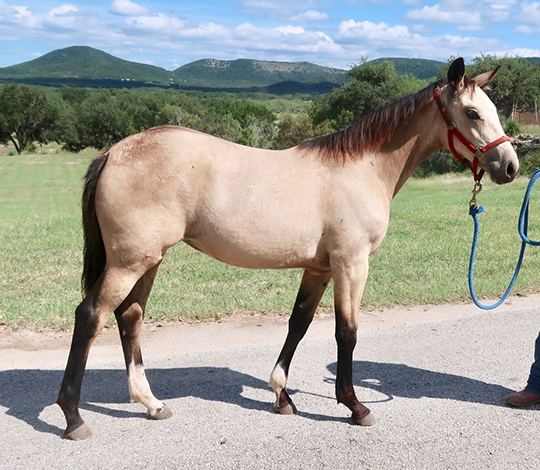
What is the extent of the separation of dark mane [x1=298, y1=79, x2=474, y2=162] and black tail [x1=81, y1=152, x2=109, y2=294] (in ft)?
4.75

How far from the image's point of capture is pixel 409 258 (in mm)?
8805

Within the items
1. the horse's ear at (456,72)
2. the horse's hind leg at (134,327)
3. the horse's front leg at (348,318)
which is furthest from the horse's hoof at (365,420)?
the horse's ear at (456,72)

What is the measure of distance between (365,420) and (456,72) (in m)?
2.44

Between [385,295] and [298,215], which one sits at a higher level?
[298,215]

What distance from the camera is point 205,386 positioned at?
4496 mm

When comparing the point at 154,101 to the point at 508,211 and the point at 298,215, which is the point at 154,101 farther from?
the point at 298,215

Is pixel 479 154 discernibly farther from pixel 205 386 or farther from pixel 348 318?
pixel 205 386

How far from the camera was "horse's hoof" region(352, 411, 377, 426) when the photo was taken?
12.7 ft

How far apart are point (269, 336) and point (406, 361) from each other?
1356 mm

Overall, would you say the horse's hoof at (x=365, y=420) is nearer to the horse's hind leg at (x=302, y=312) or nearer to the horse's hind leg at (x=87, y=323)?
the horse's hind leg at (x=302, y=312)

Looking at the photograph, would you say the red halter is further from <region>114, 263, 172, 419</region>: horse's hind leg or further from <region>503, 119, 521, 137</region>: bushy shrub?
<region>503, 119, 521, 137</region>: bushy shrub

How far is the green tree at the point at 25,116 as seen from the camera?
217 ft

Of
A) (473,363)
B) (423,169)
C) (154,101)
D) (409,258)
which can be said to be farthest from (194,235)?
(154,101)

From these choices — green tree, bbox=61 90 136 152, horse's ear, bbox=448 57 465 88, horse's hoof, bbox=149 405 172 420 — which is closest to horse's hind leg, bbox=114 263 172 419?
horse's hoof, bbox=149 405 172 420
